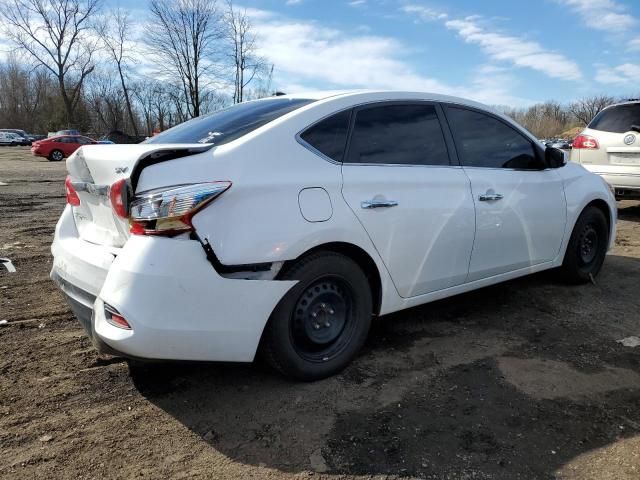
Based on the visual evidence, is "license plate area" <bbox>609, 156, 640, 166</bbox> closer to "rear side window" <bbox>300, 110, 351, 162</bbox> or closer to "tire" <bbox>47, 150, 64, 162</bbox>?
"rear side window" <bbox>300, 110, 351, 162</bbox>

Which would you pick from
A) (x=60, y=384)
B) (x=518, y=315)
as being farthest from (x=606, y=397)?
(x=60, y=384)

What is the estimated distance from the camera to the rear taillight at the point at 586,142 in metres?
7.69

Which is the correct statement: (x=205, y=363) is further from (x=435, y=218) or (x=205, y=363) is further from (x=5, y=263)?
(x=5, y=263)

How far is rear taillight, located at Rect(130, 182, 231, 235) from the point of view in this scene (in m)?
2.31

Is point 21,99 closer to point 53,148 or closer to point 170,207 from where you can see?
point 53,148

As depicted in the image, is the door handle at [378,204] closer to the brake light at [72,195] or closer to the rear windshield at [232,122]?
the rear windshield at [232,122]

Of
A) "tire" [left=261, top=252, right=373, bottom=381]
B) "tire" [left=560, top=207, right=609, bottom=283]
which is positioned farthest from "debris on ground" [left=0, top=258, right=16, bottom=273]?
Result: "tire" [left=560, top=207, right=609, bottom=283]

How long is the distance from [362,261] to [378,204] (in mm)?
352

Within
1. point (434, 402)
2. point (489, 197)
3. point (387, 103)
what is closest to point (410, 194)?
point (387, 103)

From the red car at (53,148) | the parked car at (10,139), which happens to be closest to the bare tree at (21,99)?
the parked car at (10,139)

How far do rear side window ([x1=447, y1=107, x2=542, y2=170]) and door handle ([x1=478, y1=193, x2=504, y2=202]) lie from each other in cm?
23

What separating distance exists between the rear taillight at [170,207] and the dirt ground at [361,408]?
1.00 metres

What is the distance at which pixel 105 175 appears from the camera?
8.46 feet

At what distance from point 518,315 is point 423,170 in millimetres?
1621
